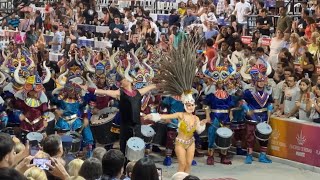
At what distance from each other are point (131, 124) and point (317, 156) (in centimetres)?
359

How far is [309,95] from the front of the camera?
47.8ft

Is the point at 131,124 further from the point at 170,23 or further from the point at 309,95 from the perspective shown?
the point at 170,23

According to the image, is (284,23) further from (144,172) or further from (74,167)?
(144,172)

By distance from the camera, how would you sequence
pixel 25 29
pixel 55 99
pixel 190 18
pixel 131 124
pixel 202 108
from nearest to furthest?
pixel 131 124 → pixel 55 99 → pixel 202 108 → pixel 190 18 → pixel 25 29

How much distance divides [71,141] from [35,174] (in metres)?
6.52

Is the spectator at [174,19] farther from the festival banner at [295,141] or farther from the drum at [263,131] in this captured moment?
the drum at [263,131]

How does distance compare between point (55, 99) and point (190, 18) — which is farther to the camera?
point (190, 18)

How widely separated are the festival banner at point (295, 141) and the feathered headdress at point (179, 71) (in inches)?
100.0

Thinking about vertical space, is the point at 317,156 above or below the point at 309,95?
below

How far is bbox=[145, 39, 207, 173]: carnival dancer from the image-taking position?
12.9 m

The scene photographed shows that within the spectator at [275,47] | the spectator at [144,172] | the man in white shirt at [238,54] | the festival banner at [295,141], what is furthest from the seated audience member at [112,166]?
the spectator at [275,47]

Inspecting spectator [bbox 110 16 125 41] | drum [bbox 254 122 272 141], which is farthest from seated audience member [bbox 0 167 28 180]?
spectator [bbox 110 16 125 41]

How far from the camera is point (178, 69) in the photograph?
1326 cm

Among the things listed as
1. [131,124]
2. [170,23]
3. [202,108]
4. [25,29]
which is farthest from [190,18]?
[131,124]
